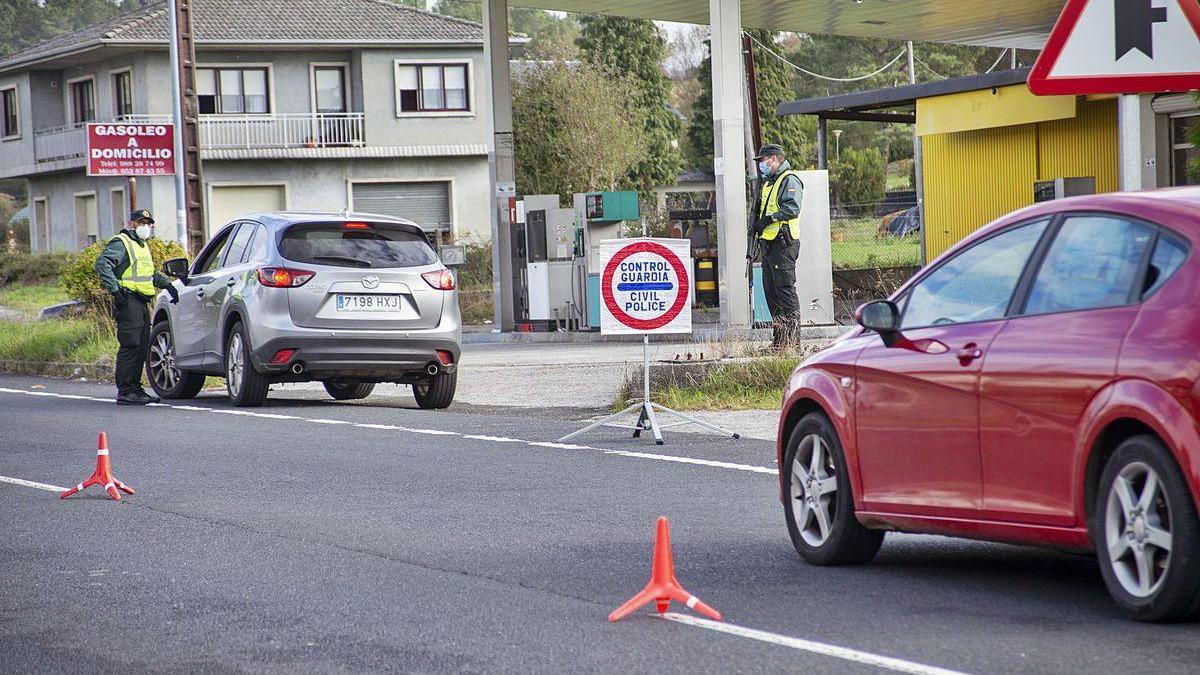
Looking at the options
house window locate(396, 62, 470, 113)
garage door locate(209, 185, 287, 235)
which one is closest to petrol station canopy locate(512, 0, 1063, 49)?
house window locate(396, 62, 470, 113)

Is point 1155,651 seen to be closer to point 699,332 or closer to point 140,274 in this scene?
point 140,274

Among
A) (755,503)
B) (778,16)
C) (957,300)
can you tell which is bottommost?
(755,503)

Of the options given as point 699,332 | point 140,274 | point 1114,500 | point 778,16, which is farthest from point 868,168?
point 1114,500

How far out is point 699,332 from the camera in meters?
24.3

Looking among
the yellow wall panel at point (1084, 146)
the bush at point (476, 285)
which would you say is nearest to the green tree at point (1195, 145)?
the yellow wall panel at point (1084, 146)

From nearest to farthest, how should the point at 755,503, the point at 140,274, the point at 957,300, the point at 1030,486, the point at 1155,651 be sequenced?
1. the point at 1155,651
2. the point at 1030,486
3. the point at 957,300
4. the point at 755,503
5. the point at 140,274

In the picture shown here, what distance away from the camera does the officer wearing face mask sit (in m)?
17.9

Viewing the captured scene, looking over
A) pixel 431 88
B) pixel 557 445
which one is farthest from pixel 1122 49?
pixel 431 88

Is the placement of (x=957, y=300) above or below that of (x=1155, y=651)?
above

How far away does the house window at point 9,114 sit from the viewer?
55.6 m

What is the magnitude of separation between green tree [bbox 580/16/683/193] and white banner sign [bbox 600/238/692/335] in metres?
58.5

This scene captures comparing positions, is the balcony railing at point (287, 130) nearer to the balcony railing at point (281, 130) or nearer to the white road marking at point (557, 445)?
the balcony railing at point (281, 130)

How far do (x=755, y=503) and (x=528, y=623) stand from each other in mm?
3391

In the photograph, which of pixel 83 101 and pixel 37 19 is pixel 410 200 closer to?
pixel 83 101
